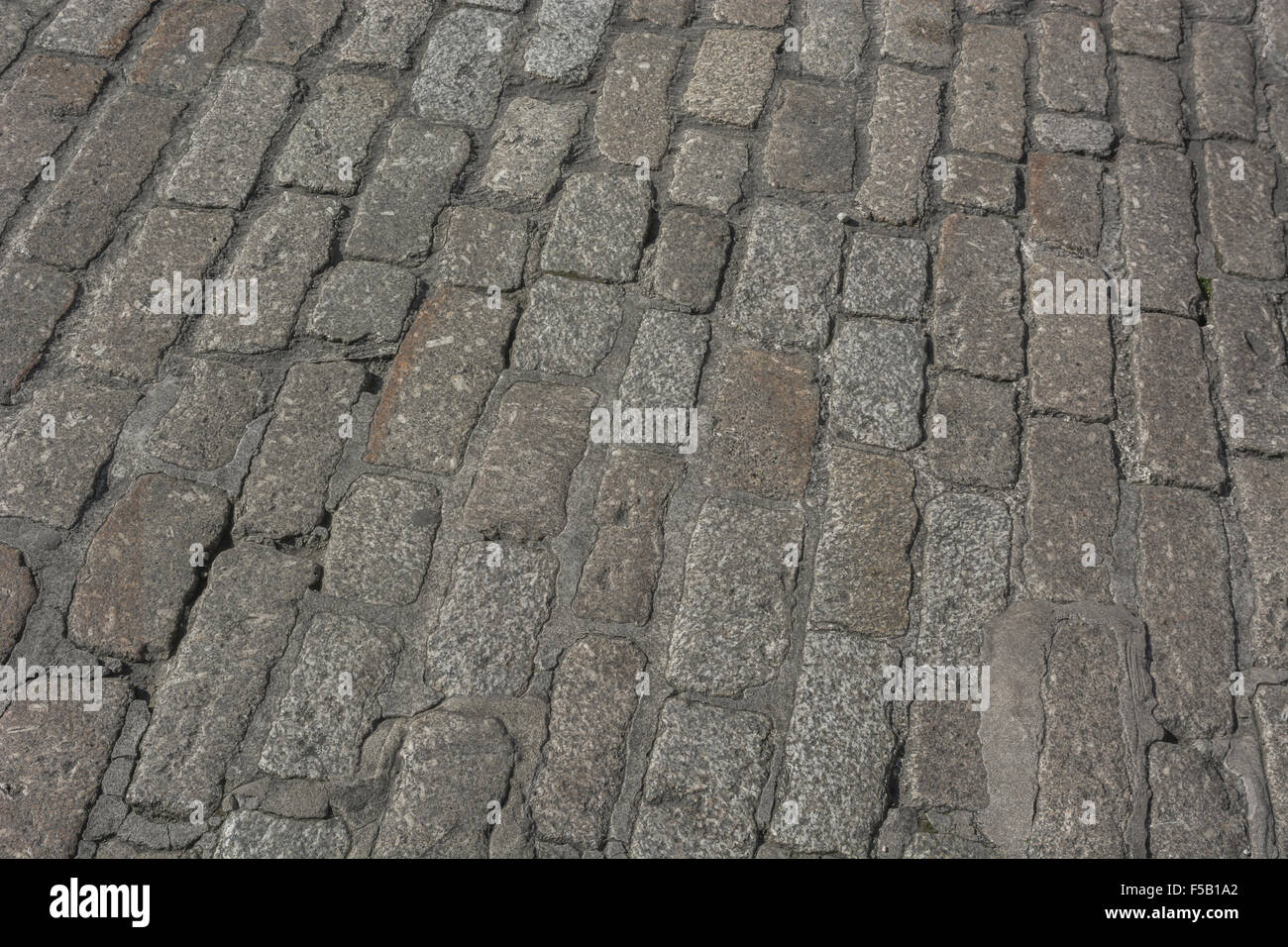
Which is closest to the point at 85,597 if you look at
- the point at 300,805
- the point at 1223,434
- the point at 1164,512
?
the point at 300,805

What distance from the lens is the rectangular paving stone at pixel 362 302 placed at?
343 centimetres

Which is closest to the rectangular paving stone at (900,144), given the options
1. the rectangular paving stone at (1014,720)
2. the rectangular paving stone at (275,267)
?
the rectangular paving stone at (1014,720)

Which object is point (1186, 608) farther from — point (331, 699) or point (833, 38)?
point (833, 38)

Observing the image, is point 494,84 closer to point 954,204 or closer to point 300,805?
point 954,204

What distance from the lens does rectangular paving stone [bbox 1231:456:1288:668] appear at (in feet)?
9.85

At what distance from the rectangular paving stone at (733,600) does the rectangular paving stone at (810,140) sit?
1.46 metres

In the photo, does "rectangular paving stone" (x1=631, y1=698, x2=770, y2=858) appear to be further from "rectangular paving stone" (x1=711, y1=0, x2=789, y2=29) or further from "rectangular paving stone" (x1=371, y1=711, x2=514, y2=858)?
"rectangular paving stone" (x1=711, y1=0, x2=789, y2=29)

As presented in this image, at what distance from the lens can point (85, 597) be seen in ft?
9.55

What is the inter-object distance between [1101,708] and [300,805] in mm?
2144

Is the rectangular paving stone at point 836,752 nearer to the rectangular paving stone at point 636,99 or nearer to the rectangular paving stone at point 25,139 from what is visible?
the rectangular paving stone at point 636,99

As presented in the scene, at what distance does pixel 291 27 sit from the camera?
430 centimetres

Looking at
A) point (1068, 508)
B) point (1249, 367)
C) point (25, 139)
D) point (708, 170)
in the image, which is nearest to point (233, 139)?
point (25, 139)
